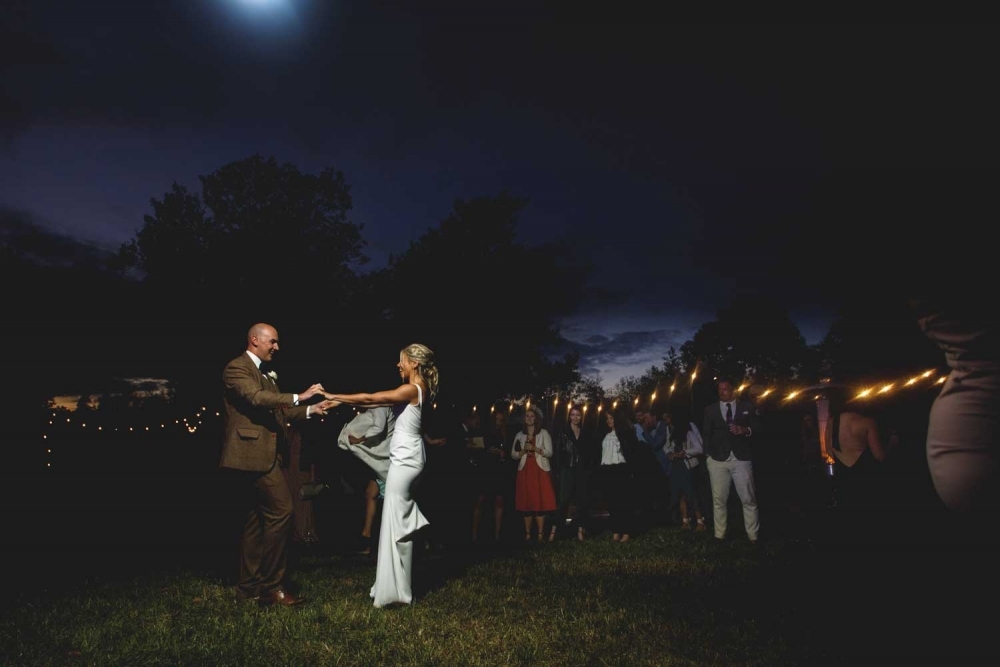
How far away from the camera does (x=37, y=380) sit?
16.0 meters

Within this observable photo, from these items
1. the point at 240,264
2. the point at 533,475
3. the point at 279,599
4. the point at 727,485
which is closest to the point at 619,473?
the point at 533,475

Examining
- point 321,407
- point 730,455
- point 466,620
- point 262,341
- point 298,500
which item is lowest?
point 466,620

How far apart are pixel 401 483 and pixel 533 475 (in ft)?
14.3

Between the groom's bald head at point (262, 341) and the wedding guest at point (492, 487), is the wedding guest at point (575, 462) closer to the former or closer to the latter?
the wedding guest at point (492, 487)

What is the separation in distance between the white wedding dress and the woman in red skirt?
411 centimetres

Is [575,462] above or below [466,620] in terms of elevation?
above

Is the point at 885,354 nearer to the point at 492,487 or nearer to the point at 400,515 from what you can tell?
the point at 492,487

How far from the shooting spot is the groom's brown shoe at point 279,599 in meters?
5.17

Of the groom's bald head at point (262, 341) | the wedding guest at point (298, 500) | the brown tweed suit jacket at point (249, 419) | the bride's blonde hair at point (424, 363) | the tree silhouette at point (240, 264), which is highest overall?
the tree silhouette at point (240, 264)

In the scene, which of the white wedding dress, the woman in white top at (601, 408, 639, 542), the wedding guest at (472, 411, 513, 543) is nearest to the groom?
the white wedding dress

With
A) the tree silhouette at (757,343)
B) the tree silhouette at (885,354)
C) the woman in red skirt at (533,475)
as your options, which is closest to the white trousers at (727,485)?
the tree silhouette at (885,354)

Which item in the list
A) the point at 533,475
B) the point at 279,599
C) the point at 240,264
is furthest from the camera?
the point at 240,264

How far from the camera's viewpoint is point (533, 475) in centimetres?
930

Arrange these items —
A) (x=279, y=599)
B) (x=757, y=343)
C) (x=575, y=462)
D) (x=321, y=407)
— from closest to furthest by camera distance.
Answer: (x=279, y=599)
(x=321, y=407)
(x=575, y=462)
(x=757, y=343)
